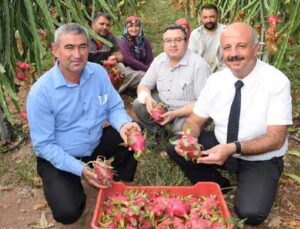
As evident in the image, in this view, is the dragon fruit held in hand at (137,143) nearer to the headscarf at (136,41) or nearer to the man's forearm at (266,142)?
the man's forearm at (266,142)

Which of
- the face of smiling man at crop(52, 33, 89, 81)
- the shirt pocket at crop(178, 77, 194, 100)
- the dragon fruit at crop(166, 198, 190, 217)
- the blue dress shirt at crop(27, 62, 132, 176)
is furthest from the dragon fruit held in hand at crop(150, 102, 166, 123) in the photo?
the dragon fruit at crop(166, 198, 190, 217)

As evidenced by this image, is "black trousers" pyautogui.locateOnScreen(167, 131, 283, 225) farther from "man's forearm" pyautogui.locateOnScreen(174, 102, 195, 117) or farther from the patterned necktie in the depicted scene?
"man's forearm" pyautogui.locateOnScreen(174, 102, 195, 117)

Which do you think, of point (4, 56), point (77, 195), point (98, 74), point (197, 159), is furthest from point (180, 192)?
point (4, 56)

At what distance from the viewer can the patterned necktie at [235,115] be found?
271 cm

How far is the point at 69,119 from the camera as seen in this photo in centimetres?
278

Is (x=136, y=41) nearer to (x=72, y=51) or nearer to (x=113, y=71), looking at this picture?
(x=113, y=71)

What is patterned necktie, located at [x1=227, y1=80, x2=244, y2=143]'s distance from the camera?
2711 millimetres

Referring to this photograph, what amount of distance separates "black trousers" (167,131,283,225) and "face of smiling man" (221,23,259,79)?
598 millimetres

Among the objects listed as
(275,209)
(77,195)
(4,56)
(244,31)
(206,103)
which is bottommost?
(275,209)

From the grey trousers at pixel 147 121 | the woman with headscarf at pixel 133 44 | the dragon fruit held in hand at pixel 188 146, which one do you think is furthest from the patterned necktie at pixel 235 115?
the woman with headscarf at pixel 133 44

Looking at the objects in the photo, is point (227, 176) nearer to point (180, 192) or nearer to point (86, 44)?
point (180, 192)

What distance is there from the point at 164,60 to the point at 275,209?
1455 mm

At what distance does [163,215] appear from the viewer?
229cm

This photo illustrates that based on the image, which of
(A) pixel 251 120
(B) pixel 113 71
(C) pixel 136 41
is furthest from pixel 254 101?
(C) pixel 136 41
